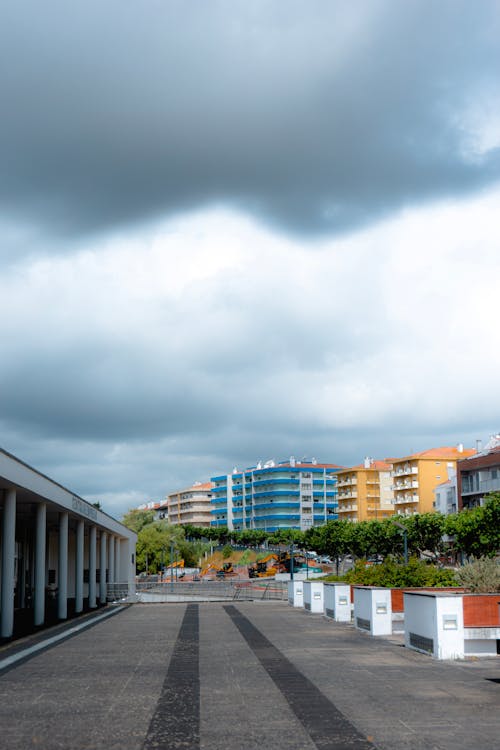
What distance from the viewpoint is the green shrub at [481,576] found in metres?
17.5

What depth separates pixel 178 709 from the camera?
10.7 meters

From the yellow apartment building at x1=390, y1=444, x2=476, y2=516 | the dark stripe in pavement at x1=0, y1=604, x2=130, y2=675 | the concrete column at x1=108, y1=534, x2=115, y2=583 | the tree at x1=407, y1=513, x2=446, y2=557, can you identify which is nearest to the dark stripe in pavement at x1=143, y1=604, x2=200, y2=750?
the dark stripe in pavement at x1=0, y1=604, x2=130, y2=675

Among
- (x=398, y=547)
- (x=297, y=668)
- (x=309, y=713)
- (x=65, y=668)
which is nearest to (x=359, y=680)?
(x=297, y=668)

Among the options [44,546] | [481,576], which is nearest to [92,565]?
[44,546]

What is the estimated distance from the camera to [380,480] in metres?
149

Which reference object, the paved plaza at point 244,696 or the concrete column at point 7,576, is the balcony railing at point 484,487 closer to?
the paved plaza at point 244,696

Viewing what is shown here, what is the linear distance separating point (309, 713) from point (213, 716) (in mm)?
1158

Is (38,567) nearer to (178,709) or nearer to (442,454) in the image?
(178,709)

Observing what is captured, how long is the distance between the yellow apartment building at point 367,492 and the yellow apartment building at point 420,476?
12859 mm

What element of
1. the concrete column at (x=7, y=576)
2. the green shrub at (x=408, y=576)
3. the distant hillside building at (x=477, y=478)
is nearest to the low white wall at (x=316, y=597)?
the green shrub at (x=408, y=576)

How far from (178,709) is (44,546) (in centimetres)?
1713

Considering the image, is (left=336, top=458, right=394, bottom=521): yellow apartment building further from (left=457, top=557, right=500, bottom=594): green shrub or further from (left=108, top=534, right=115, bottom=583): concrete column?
(left=457, top=557, right=500, bottom=594): green shrub

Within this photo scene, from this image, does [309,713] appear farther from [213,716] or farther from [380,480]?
[380,480]

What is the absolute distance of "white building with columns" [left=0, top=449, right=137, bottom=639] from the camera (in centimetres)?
2158
